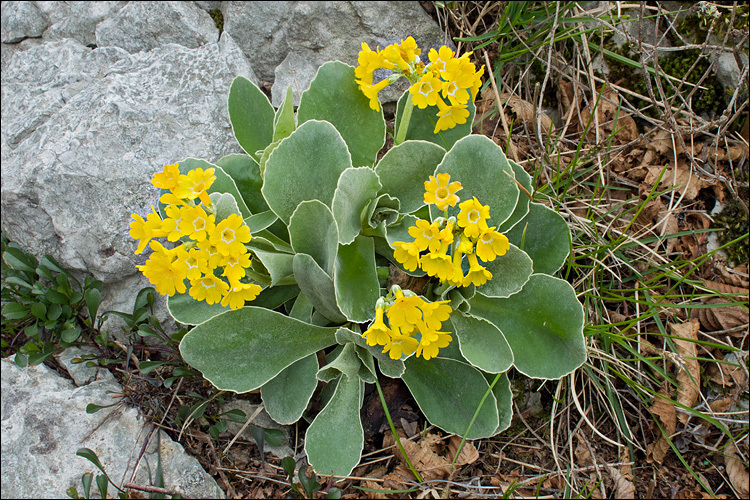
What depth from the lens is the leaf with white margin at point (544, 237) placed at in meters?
1.94

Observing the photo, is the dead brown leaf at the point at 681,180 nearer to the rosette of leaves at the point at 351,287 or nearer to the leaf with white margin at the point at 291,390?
the rosette of leaves at the point at 351,287

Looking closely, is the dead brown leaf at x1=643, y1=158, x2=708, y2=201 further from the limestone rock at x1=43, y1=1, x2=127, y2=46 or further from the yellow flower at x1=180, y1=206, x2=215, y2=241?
the limestone rock at x1=43, y1=1, x2=127, y2=46

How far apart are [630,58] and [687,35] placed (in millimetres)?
262

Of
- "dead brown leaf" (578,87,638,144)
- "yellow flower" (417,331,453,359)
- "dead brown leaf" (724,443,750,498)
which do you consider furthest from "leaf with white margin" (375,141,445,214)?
"dead brown leaf" (724,443,750,498)

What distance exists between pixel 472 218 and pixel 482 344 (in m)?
0.55

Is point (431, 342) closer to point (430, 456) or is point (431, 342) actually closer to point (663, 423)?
point (430, 456)

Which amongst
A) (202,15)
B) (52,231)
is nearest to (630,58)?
(202,15)

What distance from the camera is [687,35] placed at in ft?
7.66

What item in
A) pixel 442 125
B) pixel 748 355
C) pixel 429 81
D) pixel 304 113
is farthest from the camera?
pixel 748 355

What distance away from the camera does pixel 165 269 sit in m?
1.48

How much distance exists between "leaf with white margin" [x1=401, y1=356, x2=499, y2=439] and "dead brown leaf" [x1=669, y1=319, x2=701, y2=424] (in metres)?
0.83

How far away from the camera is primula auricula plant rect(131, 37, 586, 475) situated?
1.72 m

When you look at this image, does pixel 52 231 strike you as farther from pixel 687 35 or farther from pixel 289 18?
pixel 687 35

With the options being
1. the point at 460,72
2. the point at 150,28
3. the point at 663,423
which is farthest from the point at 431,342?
the point at 150,28
